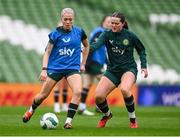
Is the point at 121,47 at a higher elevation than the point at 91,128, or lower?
higher

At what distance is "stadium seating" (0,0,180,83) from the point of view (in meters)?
28.9

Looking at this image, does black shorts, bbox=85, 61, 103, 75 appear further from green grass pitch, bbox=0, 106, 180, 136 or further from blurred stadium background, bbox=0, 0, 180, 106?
blurred stadium background, bbox=0, 0, 180, 106

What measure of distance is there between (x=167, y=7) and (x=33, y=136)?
81.9 feet

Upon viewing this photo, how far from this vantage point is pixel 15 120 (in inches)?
606

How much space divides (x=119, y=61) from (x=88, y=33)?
1823 centimetres

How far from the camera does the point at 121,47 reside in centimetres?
1348

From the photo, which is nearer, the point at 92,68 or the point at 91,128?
the point at 91,128

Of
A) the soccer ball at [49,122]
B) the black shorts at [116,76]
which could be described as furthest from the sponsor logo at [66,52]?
the soccer ball at [49,122]

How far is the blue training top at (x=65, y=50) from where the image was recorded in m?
13.5

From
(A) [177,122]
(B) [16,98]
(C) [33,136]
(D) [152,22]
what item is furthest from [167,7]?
(C) [33,136]

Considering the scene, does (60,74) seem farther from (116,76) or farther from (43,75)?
(116,76)

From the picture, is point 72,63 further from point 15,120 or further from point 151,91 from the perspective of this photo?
point 151,91

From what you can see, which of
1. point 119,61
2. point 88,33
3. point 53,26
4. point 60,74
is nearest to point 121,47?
point 119,61

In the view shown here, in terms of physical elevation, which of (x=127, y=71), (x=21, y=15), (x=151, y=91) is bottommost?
(x=151, y=91)
